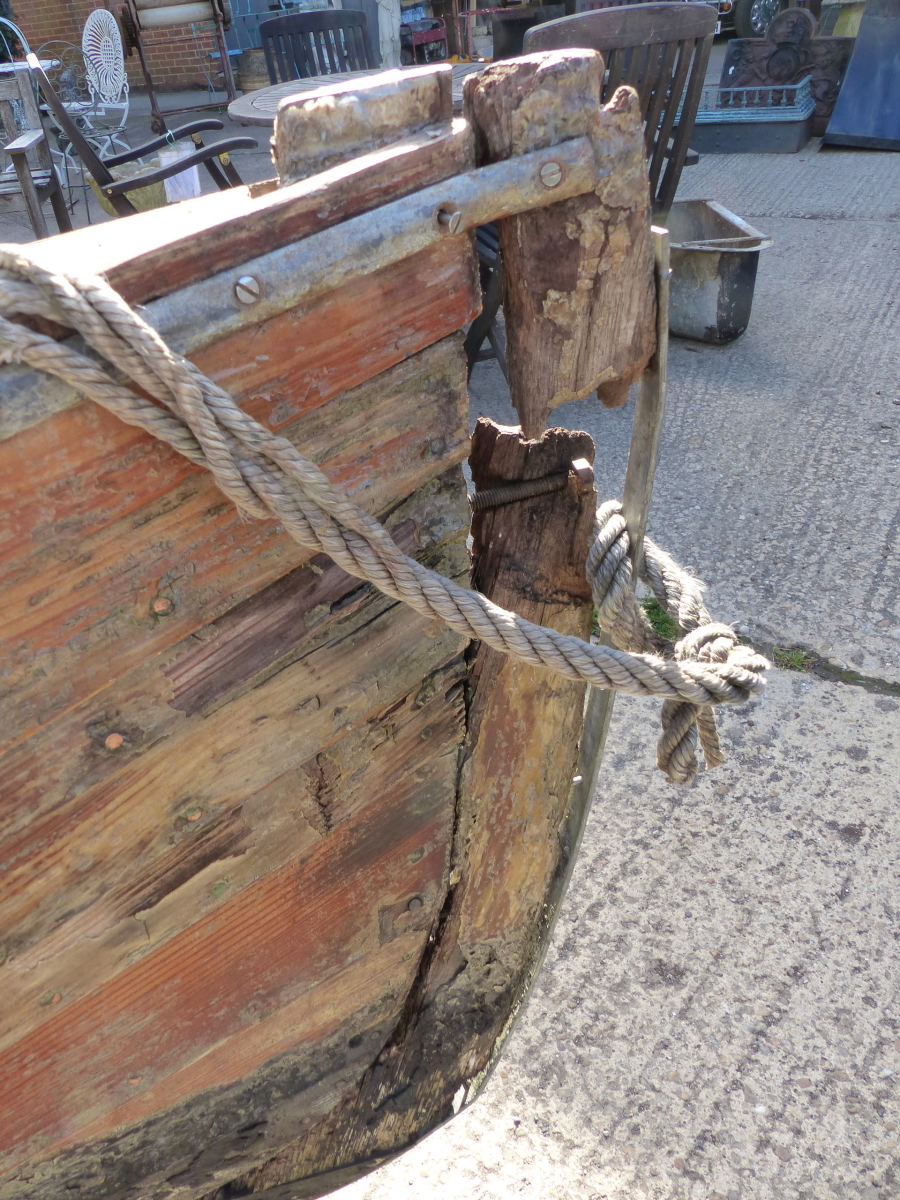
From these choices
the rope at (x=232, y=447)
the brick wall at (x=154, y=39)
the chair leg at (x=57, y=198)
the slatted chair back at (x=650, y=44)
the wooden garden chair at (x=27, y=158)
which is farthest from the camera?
the brick wall at (x=154, y=39)

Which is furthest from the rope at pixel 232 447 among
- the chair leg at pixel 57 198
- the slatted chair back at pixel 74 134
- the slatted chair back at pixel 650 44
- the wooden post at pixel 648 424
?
the chair leg at pixel 57 198

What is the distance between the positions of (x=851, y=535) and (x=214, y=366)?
8.74 feet

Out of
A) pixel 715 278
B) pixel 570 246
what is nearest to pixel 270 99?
pixel 715 278

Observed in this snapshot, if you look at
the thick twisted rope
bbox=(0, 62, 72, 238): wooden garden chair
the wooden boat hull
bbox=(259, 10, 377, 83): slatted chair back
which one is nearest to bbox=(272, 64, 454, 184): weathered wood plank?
the wooden boat hull

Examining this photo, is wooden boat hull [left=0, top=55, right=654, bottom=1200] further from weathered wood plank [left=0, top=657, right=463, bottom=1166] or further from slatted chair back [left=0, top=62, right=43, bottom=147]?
slatted chair back [left=0, top=62, right=43, bottom=147]

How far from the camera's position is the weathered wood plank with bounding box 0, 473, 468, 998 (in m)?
0.92

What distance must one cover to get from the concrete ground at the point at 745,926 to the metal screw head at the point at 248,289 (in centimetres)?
150

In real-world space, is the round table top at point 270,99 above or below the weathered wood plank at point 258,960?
above

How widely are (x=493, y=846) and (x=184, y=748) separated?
60 cm

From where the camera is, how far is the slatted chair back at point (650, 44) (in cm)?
338

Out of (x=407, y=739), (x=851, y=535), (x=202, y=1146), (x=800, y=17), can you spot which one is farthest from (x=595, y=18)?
(x=800, y=17)

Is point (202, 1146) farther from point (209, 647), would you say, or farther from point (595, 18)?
point (595, 18)

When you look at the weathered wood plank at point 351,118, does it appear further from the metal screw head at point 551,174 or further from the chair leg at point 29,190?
the chair leg at point 29,190

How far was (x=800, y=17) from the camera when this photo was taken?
283 inches
